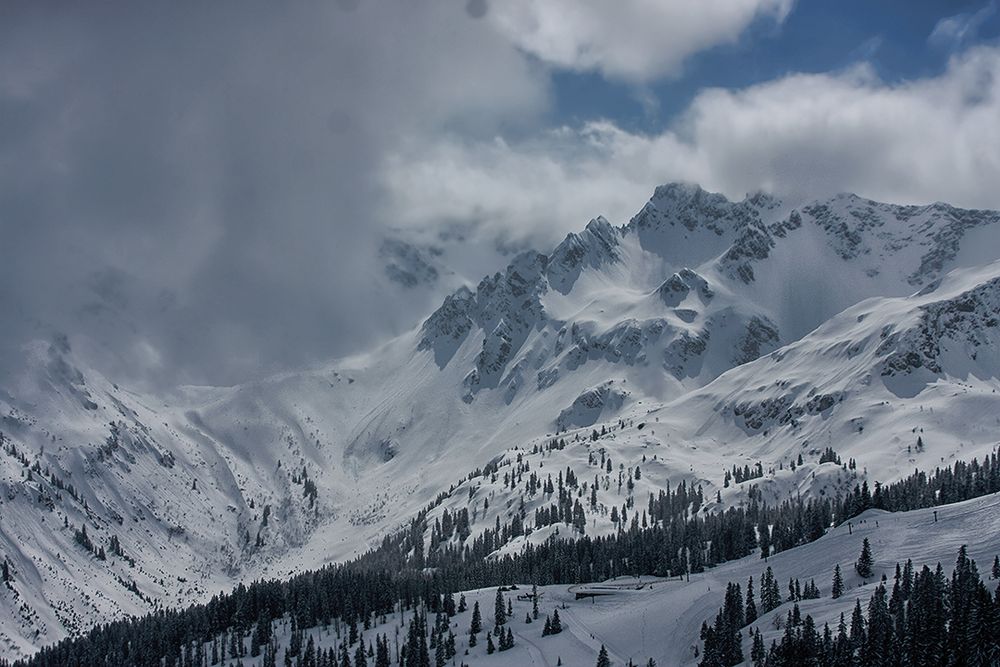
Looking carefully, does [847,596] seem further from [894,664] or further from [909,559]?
[894,664]

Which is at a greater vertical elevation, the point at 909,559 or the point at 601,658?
the point at 909,559

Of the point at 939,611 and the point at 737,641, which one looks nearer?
the point at 939,611

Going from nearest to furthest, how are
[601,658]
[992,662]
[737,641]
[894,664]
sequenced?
[992,662]
[894,664]
[737,641]
[601,658]

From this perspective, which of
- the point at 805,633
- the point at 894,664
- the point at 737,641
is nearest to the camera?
the point at 894,664

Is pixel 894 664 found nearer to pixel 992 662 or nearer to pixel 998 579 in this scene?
pixel 992 662

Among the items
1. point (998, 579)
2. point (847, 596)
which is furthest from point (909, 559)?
point (998, 579)

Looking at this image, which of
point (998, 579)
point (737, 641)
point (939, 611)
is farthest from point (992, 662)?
point (737, 641)

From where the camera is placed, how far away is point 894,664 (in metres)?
150

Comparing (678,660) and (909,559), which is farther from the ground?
(909,559)

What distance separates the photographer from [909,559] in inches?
7594

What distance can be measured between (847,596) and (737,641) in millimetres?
21856

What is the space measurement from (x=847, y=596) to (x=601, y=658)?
43.4 m

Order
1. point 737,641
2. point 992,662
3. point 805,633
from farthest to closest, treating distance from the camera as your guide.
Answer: point 737,641
point 805,633
point 992,662

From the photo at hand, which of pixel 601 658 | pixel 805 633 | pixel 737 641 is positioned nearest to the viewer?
pixel 805 633
